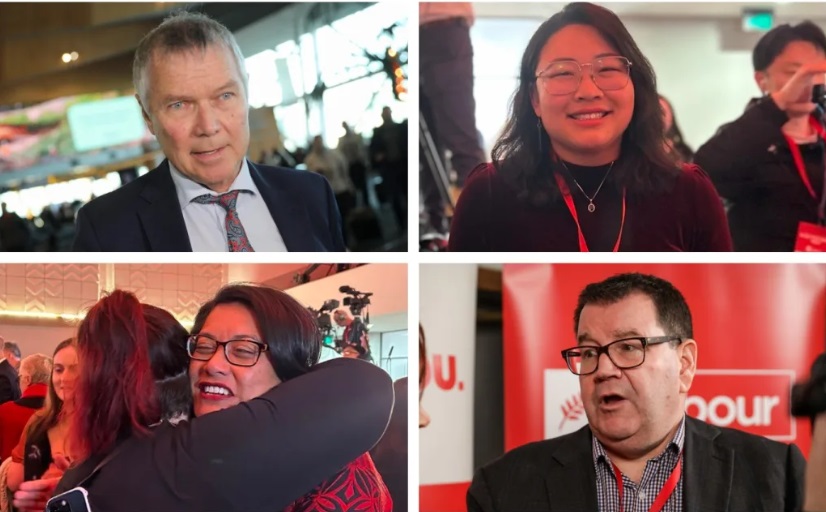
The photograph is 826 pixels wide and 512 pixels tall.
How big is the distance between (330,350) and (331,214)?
32cm

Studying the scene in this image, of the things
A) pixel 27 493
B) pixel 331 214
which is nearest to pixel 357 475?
pixel 331 214

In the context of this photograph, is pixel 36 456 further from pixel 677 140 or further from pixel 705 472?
pixel 677 140

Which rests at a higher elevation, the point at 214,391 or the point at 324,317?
the point at 324,317

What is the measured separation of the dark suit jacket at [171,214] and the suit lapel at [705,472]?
0.92 meters

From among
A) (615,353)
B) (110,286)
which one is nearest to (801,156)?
(615,353)

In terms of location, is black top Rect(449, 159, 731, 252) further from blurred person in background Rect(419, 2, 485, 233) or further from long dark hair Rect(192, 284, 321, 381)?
long dark hair Rect(192, 284, 321, 381)

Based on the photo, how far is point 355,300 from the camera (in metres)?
2.23

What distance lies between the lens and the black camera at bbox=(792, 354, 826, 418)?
219 centimetres

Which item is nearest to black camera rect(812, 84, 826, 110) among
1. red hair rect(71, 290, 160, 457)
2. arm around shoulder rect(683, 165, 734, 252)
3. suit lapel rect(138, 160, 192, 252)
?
arm around shoulder rect(683, 165, 734, 252)

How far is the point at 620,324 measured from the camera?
7.15 feet

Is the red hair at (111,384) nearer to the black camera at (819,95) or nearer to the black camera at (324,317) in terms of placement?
the black camera at (324,317)

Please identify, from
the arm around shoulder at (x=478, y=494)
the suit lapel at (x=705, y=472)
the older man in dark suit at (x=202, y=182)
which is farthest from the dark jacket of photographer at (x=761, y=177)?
the older man in dark suit at (x=202, y=182)

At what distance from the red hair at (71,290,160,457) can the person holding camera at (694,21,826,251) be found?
54.2 inches

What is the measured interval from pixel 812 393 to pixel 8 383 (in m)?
1.85
